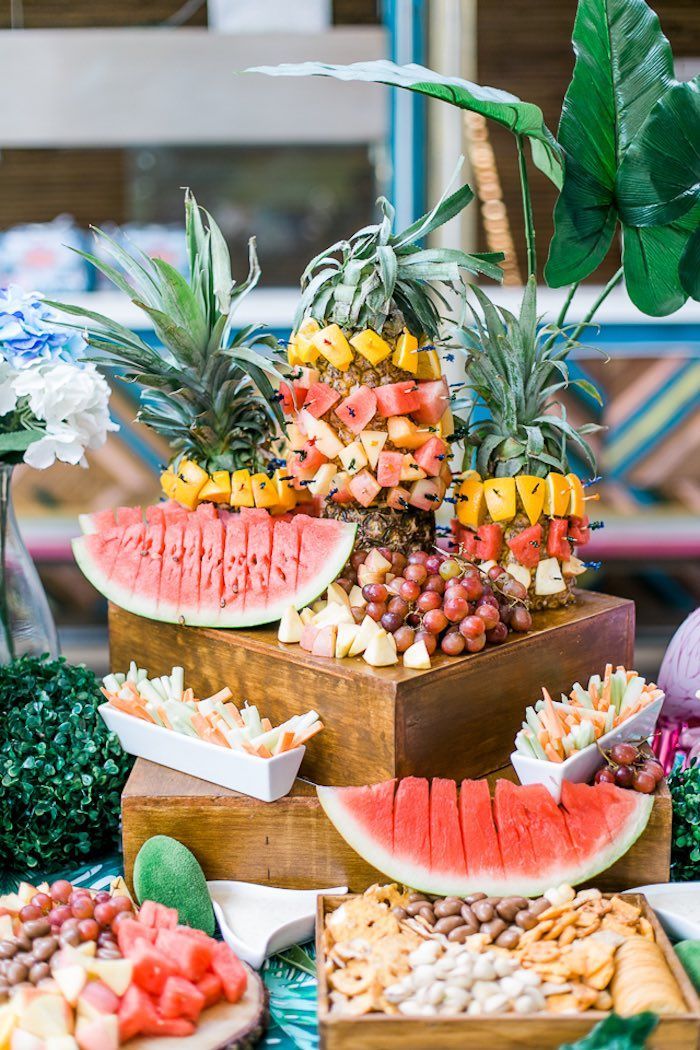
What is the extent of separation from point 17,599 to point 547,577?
928 millimetres

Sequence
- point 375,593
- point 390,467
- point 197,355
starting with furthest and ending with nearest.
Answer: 1. point 197,355
2. point 390,467
3. point 375,593

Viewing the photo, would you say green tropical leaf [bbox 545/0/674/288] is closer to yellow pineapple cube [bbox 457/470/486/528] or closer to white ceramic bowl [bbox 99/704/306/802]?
yellow pineapple cube [bbox 457/470/486/528]

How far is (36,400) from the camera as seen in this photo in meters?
1.74

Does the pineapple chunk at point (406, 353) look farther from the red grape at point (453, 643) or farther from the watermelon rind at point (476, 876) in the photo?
the watermelon rind at point (476, 876)

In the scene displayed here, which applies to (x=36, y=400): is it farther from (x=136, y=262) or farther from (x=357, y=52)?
(x=357, y=52)

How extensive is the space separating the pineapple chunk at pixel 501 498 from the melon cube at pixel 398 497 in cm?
14

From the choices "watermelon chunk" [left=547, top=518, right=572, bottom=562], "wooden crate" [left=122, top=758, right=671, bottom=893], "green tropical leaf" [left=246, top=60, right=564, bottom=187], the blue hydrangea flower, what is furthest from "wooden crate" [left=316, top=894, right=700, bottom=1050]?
"green tropical leaf" [left=246, top=60, right=564, bottom=187]

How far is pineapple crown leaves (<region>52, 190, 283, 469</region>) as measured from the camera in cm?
183

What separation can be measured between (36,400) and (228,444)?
366 mm

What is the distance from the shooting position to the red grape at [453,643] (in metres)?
1.58

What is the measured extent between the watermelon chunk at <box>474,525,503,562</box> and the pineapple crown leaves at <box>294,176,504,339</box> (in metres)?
0.33

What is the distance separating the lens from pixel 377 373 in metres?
1.73

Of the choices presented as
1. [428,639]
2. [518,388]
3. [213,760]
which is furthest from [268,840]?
[518,388]

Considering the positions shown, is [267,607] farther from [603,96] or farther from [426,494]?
[603,96]
